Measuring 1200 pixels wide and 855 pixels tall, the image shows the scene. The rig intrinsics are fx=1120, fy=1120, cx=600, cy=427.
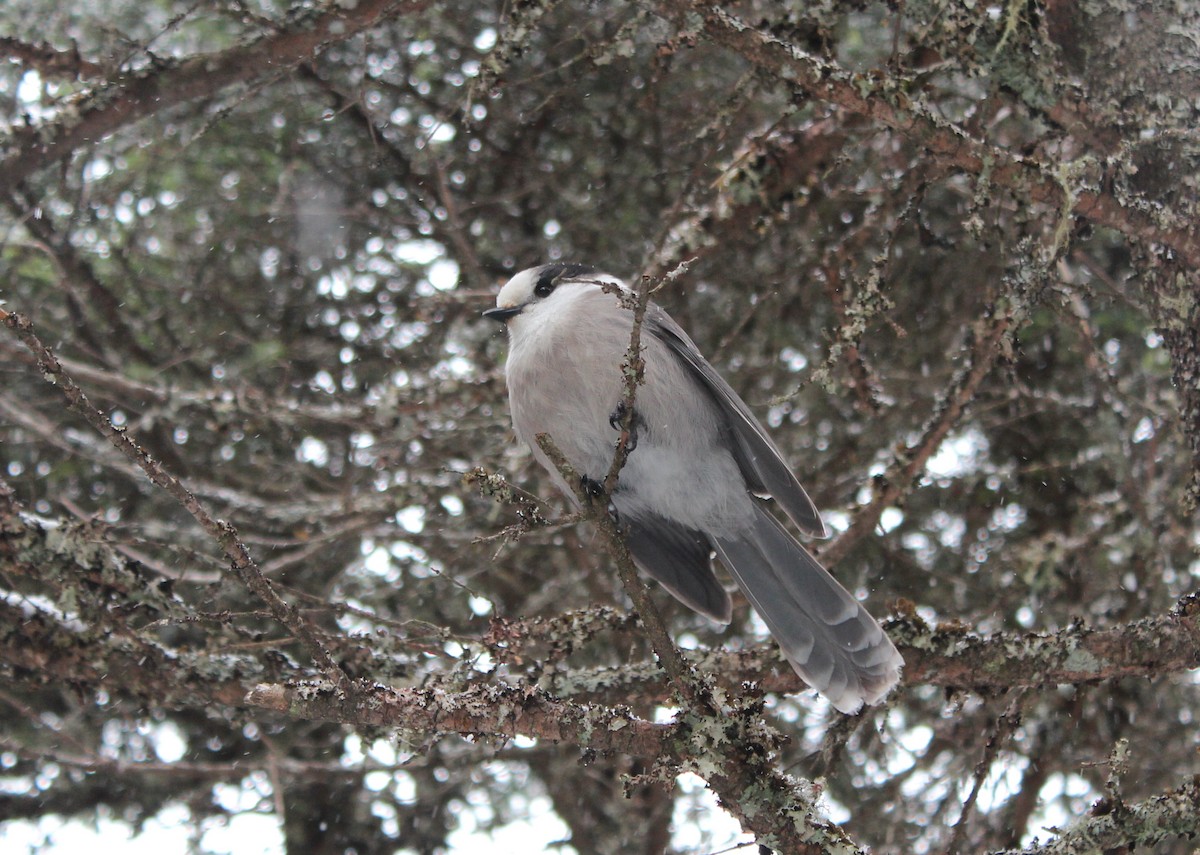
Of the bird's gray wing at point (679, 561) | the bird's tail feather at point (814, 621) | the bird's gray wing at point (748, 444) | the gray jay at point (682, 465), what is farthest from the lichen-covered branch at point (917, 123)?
the bird's gray wing at point (679, 561)

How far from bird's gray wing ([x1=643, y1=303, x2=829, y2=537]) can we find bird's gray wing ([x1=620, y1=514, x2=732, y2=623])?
233 mm

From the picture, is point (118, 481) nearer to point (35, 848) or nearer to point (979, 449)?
point (35, 848)

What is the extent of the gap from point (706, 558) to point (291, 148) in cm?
233

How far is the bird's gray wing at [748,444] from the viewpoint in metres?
2.78

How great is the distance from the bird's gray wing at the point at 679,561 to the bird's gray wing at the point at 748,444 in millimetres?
233

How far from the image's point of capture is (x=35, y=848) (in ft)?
12.3

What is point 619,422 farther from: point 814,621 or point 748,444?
point 814,621

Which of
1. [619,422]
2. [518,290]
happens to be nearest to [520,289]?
[518,290]

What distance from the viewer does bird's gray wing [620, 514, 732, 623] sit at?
2.94 meters

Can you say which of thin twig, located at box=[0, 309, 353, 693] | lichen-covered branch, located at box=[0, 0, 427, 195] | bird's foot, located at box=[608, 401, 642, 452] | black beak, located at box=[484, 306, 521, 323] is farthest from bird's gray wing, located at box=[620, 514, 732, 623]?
lichen-covered branch, located at box=[0, 0, 427, 195]

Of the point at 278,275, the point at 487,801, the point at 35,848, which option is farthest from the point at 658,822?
the point at 278,275

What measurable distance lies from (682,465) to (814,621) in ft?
1.80

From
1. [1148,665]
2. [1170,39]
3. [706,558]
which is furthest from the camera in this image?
[706,558]

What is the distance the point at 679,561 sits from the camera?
305 centimetres
